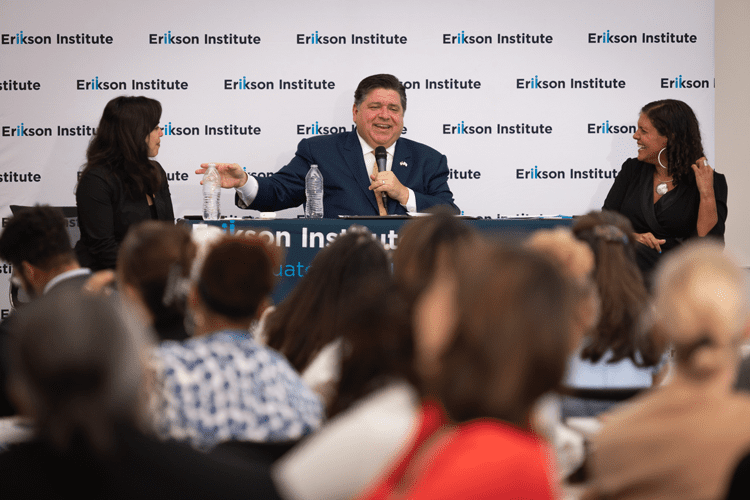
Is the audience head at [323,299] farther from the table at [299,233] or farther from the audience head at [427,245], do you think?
the table at [299,233]

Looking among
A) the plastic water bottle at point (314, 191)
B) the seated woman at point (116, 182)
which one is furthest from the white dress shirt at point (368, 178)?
the seated woman at point (116, 182)

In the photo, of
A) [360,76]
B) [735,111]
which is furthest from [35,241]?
[735,111]

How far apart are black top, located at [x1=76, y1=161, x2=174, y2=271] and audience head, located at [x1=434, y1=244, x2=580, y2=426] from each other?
280cm

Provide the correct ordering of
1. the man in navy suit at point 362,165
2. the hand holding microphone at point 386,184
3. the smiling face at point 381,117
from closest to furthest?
the hand holding microphone at point 386,184, the man in navy suit at point 362,165, the smiling face at point 381,117

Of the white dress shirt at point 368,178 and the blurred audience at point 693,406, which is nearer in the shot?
the blurred audience at point 693,406

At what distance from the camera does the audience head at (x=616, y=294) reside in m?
1.80

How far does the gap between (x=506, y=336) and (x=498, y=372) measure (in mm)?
41

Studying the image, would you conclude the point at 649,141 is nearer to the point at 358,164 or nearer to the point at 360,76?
the point at 358,164

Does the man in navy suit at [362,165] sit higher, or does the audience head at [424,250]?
the man in navy suit at [362,165]

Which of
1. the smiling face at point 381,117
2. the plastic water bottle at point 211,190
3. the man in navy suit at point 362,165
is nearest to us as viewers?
the plastic water bottle at point 211,190

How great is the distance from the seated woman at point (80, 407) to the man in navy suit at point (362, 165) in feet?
10.9

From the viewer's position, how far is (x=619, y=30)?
15.8ft

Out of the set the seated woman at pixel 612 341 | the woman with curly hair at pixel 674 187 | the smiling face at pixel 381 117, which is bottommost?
the seated woman at pixel 612 341

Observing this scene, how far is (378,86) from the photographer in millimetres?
4355
